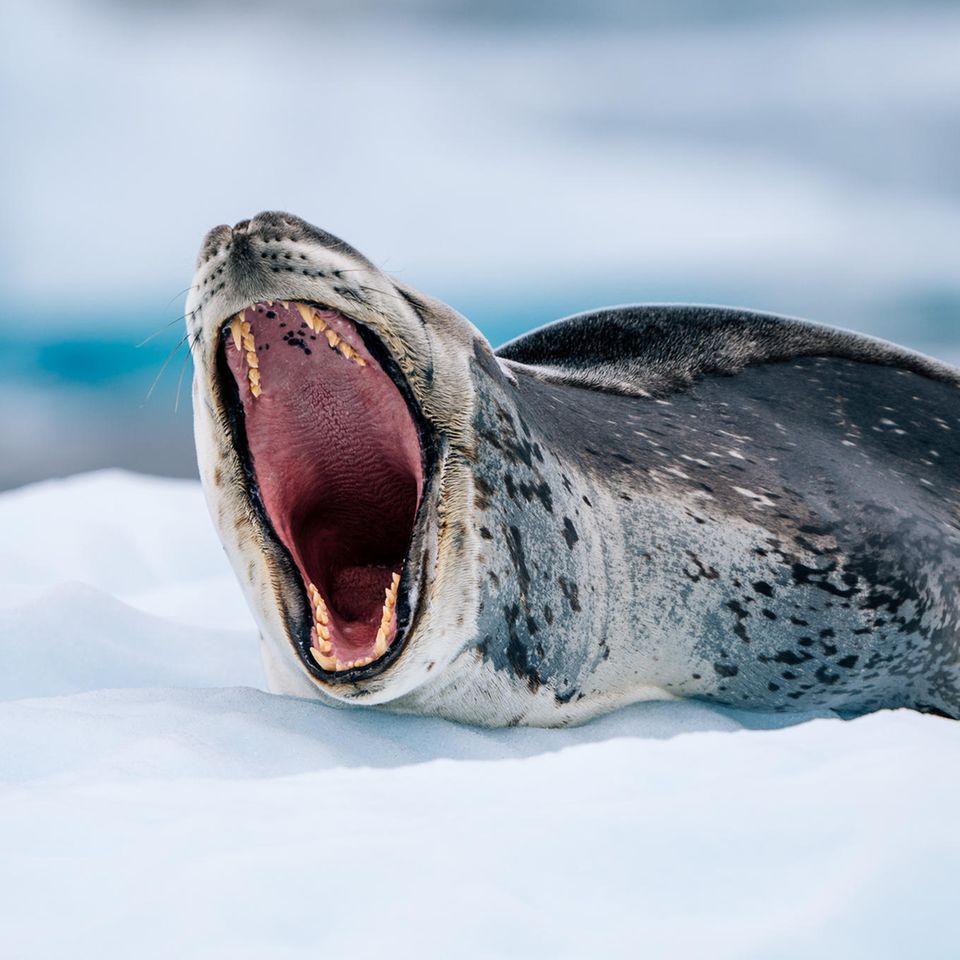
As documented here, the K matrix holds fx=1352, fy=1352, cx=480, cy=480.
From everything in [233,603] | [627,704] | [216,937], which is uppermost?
[216,937]

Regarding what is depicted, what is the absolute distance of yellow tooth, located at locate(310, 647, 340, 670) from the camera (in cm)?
221

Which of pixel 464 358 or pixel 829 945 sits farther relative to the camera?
pixel 464 358

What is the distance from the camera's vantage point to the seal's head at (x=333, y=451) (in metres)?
2.19

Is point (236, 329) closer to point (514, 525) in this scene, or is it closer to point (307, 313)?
point (307, 313)

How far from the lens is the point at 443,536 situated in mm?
2211

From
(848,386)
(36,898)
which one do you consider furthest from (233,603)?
(36,898)

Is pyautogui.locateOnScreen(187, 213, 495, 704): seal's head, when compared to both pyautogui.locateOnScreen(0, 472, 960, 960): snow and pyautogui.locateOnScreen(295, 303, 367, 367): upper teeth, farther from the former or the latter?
pyautogui.locateOnScreen(0, 472, 960, 960): snow

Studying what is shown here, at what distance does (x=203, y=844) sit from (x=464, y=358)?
1.06 m

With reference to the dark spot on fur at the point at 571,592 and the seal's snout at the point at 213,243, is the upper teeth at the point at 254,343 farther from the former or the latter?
the dark spot on fur at the point at 571,592

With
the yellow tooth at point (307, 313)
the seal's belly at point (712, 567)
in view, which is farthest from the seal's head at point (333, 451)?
the seal's belly at point (712, 567)

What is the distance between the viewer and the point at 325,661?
2.22 meters

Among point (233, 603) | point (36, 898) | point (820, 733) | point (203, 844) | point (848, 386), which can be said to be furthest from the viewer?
point (233, 603)

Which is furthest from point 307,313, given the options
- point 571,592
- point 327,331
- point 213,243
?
point 571,592

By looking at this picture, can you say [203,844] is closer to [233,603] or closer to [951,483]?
[951,483]
